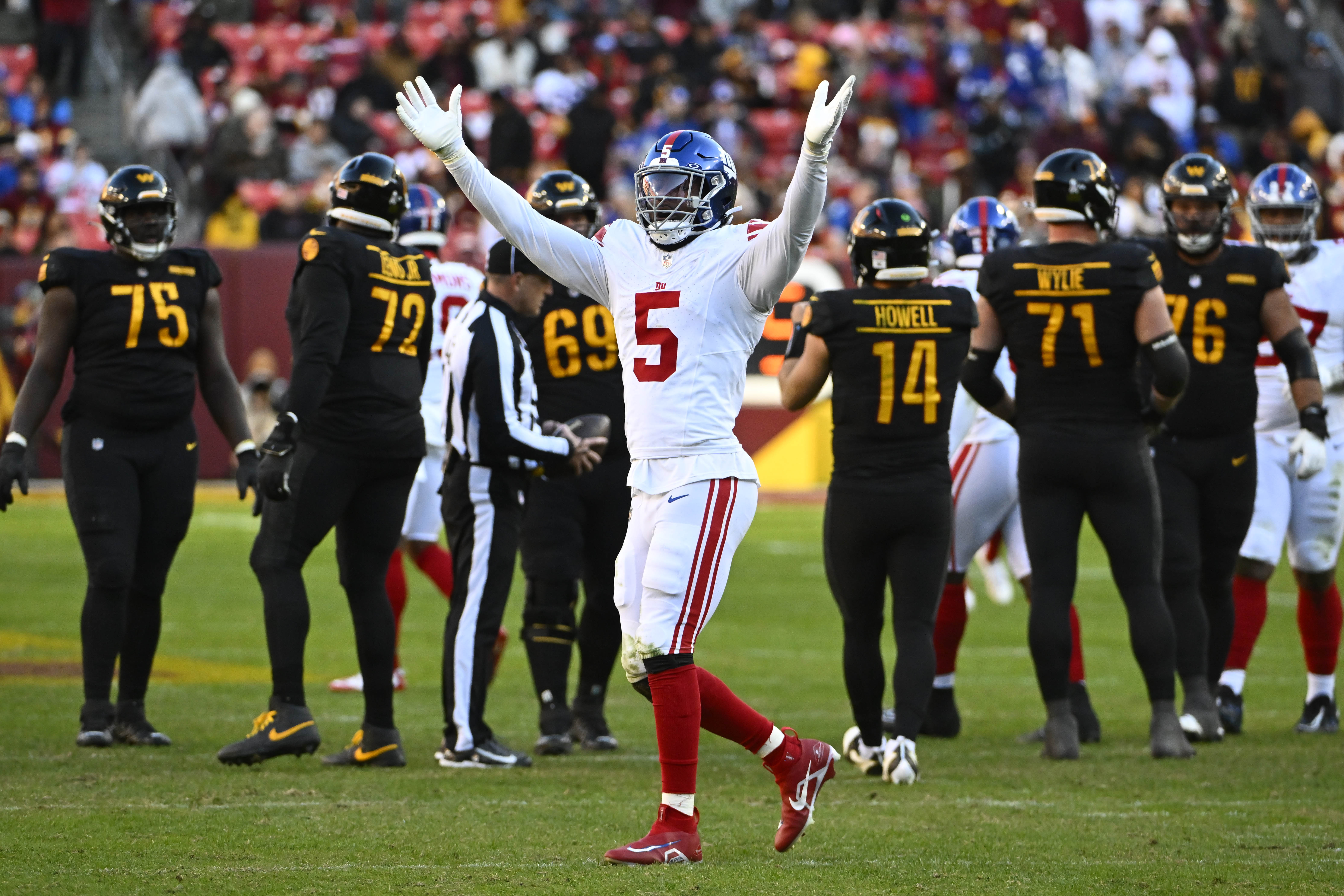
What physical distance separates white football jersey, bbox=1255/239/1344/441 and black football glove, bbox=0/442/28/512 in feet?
16.1

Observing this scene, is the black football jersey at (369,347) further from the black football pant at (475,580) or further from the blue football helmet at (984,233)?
the blue football helmet at (984,233)

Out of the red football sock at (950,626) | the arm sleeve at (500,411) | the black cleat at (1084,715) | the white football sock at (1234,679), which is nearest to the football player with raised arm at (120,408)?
the arm sleeve at (500,411)

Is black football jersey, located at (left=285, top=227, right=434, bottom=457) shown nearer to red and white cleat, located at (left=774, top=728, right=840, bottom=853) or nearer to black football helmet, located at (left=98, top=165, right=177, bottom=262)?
black football helmet, located at (left=98, top=165, right=177, bottom=262)

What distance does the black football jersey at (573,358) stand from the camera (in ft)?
23.4

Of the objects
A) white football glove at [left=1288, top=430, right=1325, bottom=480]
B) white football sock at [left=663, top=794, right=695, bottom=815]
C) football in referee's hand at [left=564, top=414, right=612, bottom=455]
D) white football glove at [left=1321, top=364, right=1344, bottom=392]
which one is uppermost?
white football glove at [left=1321, top=364, right=1344, bottom=392]

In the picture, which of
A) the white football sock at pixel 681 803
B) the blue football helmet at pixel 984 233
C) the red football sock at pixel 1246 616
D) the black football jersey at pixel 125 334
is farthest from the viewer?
the blue football helmet at pixel 984 233

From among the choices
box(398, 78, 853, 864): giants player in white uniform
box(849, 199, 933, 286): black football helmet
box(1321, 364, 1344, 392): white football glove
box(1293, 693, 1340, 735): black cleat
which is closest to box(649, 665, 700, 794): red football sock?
box(398, 78, 853, 864): giants player in white uniform

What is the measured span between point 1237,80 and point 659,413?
19288mm

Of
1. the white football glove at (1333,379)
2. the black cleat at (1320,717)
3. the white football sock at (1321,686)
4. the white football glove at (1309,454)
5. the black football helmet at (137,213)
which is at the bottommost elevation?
the black cleat at (1320,717)

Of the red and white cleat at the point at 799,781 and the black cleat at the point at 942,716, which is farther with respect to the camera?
the black cleat at the point at 942,716

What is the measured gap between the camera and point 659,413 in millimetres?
4910

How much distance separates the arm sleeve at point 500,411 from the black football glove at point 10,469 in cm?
161

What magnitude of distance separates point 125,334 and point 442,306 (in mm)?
2081

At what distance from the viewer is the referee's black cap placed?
655cm
